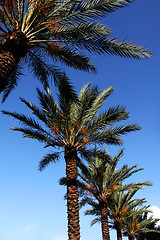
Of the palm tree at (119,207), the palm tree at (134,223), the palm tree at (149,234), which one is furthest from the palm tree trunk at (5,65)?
the palm tree at (149,234)

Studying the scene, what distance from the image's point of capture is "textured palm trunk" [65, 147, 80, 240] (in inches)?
367

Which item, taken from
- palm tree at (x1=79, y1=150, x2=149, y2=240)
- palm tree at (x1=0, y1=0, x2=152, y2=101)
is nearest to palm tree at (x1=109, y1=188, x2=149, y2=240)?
palm tree at (x1=79, y1=150, x2=149, y2=240)

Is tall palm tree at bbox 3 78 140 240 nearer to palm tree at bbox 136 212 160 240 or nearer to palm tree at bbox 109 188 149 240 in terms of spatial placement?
palm tree at bbox 109 188 149 240

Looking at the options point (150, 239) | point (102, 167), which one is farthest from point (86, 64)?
point (150, 239)

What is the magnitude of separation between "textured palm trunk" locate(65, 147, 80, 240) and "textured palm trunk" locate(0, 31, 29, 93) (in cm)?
622

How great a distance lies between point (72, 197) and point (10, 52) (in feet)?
22.9

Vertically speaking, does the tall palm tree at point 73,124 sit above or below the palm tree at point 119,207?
above

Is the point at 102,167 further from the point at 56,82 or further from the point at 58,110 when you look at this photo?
the point at 56,82

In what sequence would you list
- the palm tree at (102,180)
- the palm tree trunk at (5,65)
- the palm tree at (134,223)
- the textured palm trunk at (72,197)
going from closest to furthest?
the palm tree trunk at (5,65) < the textured palm trunk at (72,197) < the palm tree at (102,180) < the palm tree at (134,223)

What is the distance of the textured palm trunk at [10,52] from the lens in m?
5.06

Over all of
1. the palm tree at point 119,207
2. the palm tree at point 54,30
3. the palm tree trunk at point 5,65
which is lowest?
the palm tree at point 119,207

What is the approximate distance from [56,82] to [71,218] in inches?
230

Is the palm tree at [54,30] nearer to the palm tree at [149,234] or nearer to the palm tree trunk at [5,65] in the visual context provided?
the palm tree trunk at [5,65]

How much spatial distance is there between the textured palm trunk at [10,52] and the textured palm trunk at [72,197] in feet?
20.4
